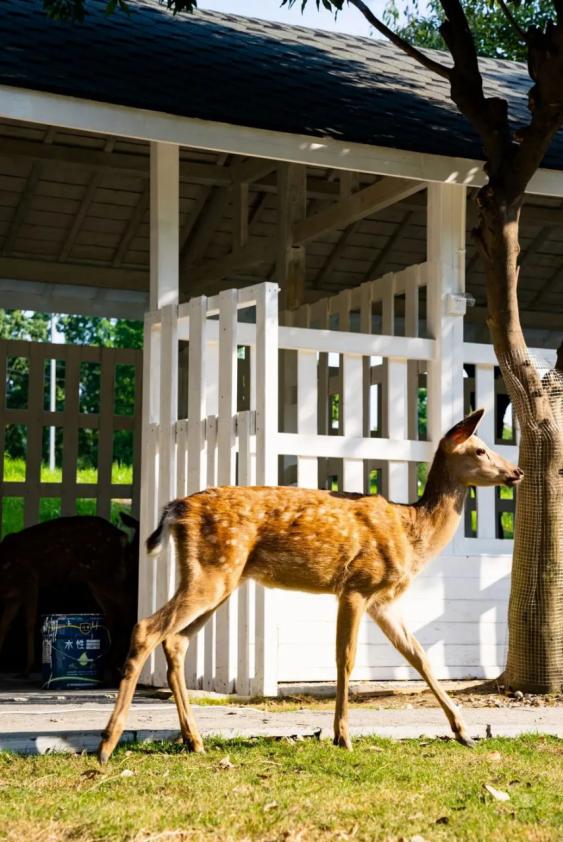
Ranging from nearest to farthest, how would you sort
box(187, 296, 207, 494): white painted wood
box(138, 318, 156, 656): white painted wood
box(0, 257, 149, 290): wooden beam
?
1. box(187, 296, 207, 494): white painted wood
2. box(138, 318, 156, 656): white painted wood
3. box(0, 257, 149, 290): wooden beam

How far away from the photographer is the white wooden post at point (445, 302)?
9.88 m

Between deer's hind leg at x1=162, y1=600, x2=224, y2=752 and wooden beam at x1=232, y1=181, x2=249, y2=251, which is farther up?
wooden beam at x1=232, y1=181, x2=249, y2=251

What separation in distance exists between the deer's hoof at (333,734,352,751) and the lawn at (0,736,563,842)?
0.20 feet

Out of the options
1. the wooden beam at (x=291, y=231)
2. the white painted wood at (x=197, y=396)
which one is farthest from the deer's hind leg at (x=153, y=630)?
the wooden beam at (x=291, y=231)

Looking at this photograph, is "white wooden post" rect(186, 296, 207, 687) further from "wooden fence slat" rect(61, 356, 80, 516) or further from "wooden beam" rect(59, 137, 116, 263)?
"wooden fence slat" rect(61, 356, 80, 516)

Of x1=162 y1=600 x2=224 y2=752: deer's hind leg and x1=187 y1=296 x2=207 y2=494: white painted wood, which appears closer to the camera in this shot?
x1=162 y1=600 x2=224 y2=752: deer's hind leg

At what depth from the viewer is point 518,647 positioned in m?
8.96

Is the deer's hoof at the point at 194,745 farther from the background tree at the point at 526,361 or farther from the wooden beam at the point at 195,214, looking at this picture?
the wooden beam at the point at 195,214

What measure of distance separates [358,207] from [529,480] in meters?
3.63

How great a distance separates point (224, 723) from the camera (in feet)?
23.2

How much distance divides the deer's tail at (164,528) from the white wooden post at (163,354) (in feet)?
7.79

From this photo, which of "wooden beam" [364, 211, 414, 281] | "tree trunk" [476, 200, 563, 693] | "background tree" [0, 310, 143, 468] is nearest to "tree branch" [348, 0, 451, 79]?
"tree trunk" [476, 200, 563, 693]

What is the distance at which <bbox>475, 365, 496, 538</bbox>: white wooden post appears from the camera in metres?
9.98

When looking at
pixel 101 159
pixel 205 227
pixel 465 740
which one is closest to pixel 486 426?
pixel 465 740
